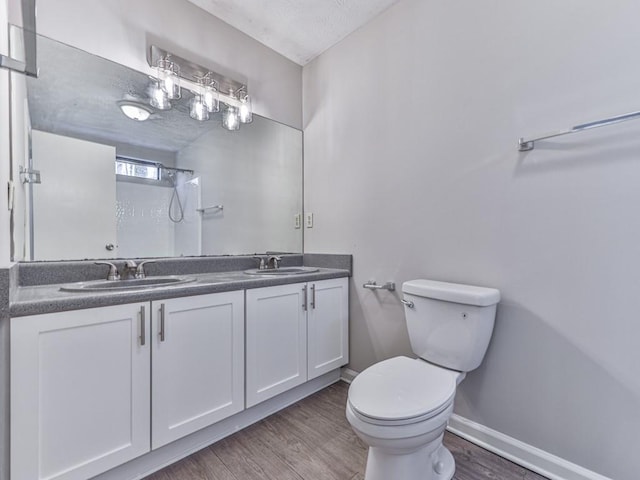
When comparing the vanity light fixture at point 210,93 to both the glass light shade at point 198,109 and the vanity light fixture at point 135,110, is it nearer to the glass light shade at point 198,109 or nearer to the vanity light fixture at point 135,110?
the glass light shade at point 198,109

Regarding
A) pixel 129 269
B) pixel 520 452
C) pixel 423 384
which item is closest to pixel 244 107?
pixel 129 269

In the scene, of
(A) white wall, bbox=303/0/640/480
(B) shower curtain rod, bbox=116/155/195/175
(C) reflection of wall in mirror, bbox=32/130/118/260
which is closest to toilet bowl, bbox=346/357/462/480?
(A) white wall, bbox=303/0/640/480

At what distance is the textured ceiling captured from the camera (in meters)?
1.80

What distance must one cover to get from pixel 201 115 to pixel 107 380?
59.6 inches

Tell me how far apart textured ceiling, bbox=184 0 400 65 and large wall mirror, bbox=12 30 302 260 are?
543 mm

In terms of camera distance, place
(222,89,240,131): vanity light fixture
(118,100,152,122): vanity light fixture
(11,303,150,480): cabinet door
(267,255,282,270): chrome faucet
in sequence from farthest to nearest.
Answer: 1. (267,255,282,270): chrome faucet
2. (222,89,240,131): vanity light fixture
3. (118,100,152,122): vanity light fixture
4. (11,303,150,480): cabinet door

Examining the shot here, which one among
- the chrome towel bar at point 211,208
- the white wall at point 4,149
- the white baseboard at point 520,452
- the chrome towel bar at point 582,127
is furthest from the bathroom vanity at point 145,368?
the chrome towel bar at point 582,127

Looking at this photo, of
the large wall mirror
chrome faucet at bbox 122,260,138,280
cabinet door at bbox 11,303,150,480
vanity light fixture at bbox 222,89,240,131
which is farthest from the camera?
vanity light fixture at bbox 222,89,240,131

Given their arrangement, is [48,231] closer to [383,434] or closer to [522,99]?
[383,434]

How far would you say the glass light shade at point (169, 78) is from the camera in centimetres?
168

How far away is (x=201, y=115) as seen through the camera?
189cm

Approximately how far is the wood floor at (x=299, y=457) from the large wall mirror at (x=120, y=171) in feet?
3.42

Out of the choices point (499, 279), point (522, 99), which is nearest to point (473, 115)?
point (522, 99)

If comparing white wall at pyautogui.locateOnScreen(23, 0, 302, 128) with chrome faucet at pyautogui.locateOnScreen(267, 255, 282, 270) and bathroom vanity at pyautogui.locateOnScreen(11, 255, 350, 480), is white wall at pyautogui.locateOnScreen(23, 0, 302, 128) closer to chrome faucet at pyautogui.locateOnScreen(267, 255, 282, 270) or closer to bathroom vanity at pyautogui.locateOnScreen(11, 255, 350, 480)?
chrome faucet at pyautogui.locateOnScreen(267, 255, 282, 270)
